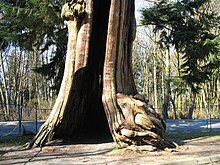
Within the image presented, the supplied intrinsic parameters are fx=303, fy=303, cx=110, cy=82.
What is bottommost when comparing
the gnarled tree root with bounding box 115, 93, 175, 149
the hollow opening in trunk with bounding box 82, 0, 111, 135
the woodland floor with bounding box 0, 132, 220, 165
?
the woodland floor with bounding box 0, 132, 220, 165

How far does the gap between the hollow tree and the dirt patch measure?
48 cm

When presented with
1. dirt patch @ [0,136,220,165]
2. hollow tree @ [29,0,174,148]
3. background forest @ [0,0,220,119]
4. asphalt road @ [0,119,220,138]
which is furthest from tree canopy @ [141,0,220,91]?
dirt patch @ [0,136,220,165]

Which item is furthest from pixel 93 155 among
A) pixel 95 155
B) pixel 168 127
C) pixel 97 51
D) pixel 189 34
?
pixel 168 127

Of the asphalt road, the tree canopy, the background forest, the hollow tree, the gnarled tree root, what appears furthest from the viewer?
the asphalt road

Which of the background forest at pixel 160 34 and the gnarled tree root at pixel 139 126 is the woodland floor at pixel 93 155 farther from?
the background forest at pixel 160 34

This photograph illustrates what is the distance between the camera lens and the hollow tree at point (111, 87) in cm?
839

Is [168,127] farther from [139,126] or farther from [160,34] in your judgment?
[139,126]

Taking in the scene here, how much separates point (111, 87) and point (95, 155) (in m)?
2.06

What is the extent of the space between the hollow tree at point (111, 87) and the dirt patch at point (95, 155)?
48cm

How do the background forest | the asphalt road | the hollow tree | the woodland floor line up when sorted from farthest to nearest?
the asphalt road < the background forest < the hollow tree < the woodland floor

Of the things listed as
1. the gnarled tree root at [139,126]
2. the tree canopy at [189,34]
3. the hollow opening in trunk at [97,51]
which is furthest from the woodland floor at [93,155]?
the tree canopy at [189,34]

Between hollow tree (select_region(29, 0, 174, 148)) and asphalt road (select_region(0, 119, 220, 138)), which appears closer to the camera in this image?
hollow tree (select_region(29, 0, 174, 148))

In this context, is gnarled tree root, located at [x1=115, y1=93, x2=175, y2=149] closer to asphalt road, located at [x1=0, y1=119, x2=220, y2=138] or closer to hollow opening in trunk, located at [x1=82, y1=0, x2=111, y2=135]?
hollow opening in trunk, located at [x1=82, y1=0, x2=111, y2=135]

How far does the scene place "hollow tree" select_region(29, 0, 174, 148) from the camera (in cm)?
839
